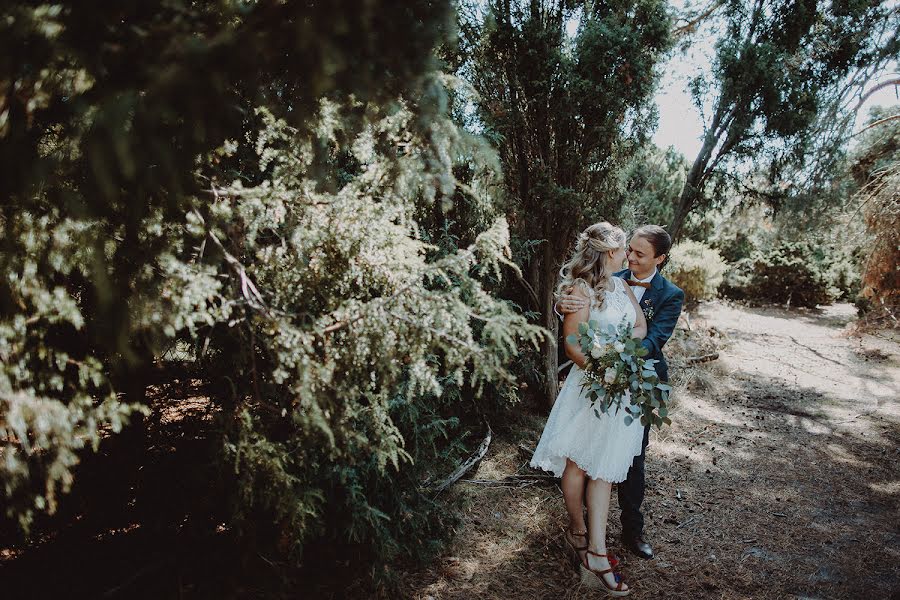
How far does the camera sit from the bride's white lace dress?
3125mm

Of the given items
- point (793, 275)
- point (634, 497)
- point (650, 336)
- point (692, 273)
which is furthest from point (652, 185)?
point (634, 497)

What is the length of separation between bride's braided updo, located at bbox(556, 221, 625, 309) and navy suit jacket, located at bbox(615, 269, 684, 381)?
0.51 m

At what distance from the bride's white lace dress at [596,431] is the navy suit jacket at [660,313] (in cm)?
28

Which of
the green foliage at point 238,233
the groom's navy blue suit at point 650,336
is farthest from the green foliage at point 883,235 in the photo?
the green foliage at point 238,233

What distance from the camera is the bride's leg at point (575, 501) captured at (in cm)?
327

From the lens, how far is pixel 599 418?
304 centimetres

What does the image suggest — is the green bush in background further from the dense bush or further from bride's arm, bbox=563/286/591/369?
bride's arm, bbox=563/286/591/369

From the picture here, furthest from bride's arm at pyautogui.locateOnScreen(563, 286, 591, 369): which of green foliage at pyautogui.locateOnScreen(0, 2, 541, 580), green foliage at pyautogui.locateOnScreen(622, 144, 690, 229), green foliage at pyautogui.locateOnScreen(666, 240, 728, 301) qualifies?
green foliage at pyautogui.locateOnScreen(666, 240, 728, 301)

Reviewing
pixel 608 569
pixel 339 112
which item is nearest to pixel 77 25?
pixel 339 112

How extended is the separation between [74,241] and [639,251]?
3326 mm

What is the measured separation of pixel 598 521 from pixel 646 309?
1505 mm

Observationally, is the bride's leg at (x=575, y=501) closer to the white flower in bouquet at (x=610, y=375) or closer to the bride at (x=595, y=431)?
the bride at (x=595, y=431)

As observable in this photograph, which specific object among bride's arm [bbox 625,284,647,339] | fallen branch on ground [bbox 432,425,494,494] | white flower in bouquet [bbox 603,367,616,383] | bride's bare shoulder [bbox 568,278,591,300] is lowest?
fallen branch on ground [bbox 432,425,494,494]

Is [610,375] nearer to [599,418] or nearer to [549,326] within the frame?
[599,418]
